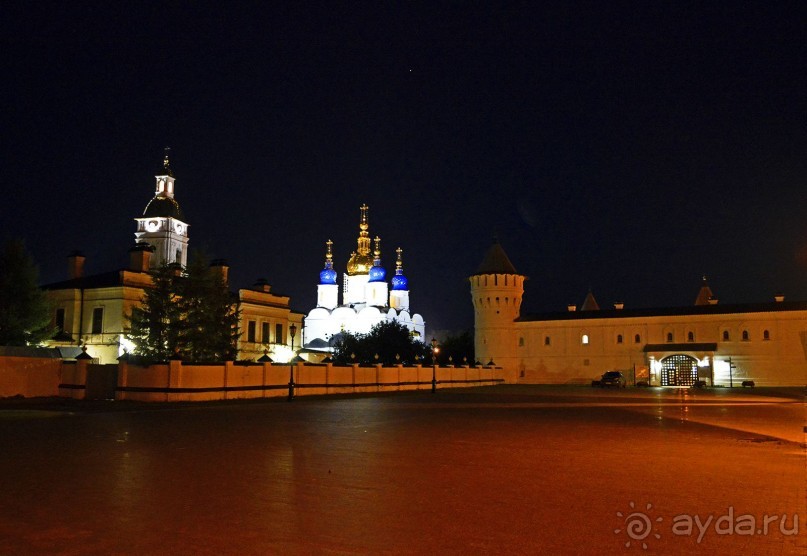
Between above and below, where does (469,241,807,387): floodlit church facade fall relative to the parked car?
above

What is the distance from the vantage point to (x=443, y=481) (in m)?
8.62

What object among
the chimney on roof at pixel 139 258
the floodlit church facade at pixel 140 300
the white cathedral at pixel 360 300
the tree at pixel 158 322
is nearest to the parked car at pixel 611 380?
the floodlit church facade at pixel 140 300

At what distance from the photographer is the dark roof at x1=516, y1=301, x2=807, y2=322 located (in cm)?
5900

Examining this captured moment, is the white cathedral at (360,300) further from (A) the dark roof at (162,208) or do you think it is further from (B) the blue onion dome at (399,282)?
(A) the dark roof at (162,208)

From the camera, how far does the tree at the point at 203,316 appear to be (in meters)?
35.9

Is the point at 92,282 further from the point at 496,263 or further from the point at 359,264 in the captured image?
the point at 359,264

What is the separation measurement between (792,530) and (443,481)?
367 centimetres

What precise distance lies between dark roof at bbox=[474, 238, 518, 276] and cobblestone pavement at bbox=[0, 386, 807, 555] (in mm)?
53935

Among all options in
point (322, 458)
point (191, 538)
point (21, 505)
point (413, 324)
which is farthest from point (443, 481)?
point (413, 324)

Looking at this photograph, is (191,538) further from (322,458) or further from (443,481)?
(322,458)

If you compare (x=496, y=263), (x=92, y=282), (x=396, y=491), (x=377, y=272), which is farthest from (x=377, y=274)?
(x=396, y=491)
